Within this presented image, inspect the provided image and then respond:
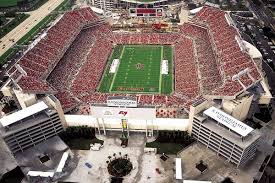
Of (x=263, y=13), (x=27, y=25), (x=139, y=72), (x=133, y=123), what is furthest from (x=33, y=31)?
(x=263, y=13)

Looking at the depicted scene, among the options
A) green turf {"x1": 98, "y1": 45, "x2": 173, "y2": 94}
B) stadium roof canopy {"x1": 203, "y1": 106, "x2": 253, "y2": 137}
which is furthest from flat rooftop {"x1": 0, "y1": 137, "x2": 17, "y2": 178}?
stadium roof canopy {"x1": 203, "y1": 106, "x2": 253, "y2": 137}

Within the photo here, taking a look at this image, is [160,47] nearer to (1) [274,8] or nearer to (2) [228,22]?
(2) [228,22]

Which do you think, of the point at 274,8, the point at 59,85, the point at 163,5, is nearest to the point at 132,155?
the point at 59,85

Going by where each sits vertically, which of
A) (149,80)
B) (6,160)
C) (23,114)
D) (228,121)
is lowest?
(6,160)

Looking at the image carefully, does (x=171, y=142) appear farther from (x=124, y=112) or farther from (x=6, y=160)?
(x=6, y=160)

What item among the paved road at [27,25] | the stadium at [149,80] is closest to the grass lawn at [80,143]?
the stadium at [149,80]

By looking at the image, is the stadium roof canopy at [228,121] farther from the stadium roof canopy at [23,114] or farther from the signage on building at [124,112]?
the stadium roof canopy at [23,114]

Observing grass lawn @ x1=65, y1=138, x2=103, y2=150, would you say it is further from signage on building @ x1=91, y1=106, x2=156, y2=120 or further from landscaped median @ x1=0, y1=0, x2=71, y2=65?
landscaped median @ x1=0, y1=0, x2=71, y2=65
